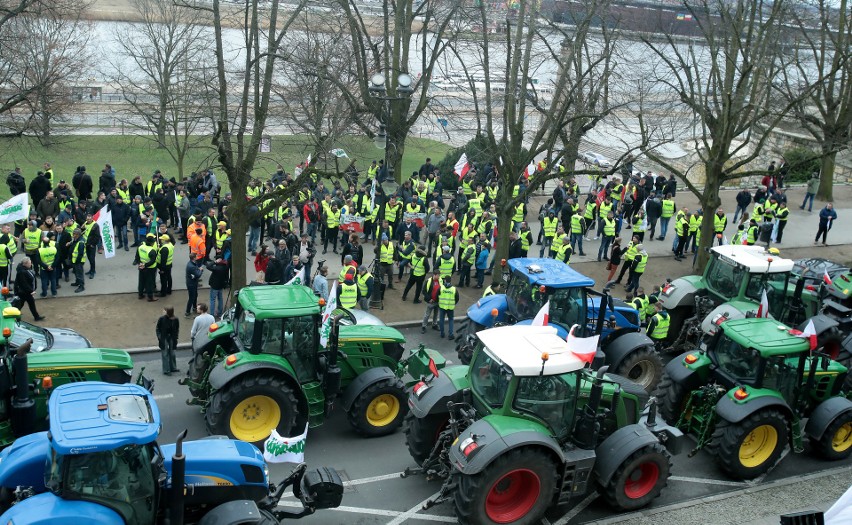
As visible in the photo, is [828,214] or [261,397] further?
A: [828,214]

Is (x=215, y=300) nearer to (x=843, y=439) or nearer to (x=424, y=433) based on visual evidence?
(x=424, y=433)

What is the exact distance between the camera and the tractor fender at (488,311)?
1368 centimetres

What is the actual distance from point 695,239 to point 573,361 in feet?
48.2


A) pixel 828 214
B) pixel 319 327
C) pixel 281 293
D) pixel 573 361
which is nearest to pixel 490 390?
pixel 573 361

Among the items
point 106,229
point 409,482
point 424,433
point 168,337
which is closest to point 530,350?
point 424,433

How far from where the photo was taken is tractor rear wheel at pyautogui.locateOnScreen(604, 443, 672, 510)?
946 centimetres

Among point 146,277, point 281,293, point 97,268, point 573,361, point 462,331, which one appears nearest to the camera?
point 573,361

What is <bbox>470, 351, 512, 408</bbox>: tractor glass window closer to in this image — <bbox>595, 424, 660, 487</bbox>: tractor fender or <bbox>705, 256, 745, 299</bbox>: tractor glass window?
<bbox>595, 424, 660, 487</bbox>: tractor fender

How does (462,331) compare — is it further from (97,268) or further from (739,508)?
(97,268)

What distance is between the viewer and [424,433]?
9945mm

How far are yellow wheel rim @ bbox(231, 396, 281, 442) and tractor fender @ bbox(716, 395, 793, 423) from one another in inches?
240

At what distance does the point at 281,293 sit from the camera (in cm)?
1135

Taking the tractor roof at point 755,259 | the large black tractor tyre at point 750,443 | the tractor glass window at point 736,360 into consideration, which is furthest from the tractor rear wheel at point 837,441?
the tractor roof at point 755,259

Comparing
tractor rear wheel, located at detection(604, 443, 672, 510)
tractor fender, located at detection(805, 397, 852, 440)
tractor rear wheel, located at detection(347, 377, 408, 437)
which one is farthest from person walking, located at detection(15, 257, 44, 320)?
tractor fender, located at detection(805, 397, 852, 440)
